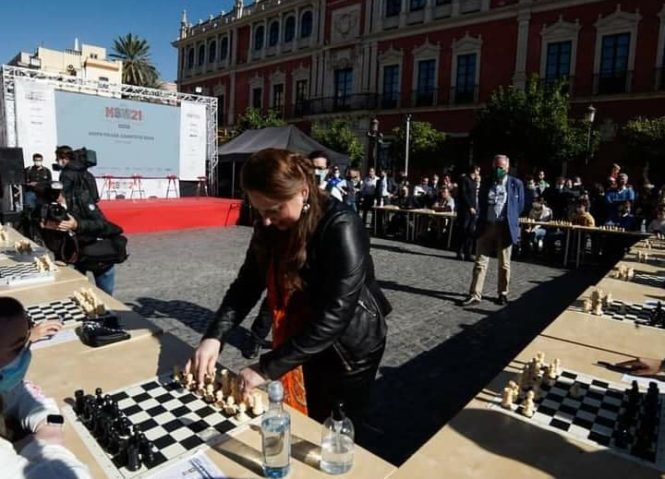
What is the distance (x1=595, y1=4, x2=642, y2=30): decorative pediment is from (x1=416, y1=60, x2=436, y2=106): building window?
813 cm

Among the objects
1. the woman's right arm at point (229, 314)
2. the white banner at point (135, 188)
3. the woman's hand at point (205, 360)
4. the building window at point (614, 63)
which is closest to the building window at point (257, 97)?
the white banner at point (135, 188)

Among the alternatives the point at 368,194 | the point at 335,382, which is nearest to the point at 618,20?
the point at 368,194

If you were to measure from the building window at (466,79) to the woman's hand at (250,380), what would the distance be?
25.2m

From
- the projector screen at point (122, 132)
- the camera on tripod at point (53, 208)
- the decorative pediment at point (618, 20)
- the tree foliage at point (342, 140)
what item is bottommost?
the camera on tripod at point (53, 208)

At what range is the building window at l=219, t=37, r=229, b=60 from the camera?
39125 millimetres

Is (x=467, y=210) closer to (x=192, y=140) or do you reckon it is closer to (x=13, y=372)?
(x=13, y=372)

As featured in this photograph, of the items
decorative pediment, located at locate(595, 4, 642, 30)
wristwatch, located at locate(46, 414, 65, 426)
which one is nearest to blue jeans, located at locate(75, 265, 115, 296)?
wristwatch, located at locate(46, 414, 65, 426)

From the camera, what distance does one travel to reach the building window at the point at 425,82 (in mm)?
26297

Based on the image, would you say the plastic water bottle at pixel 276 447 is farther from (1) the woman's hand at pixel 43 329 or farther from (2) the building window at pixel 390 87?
(2) the building window at pixel 390 87

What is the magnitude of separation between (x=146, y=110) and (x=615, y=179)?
14.1 meters

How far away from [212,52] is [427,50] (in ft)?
71.6

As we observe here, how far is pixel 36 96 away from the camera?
538 inches

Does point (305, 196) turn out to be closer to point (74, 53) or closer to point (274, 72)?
point (274, 72)

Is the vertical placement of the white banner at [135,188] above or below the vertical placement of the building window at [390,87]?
below
